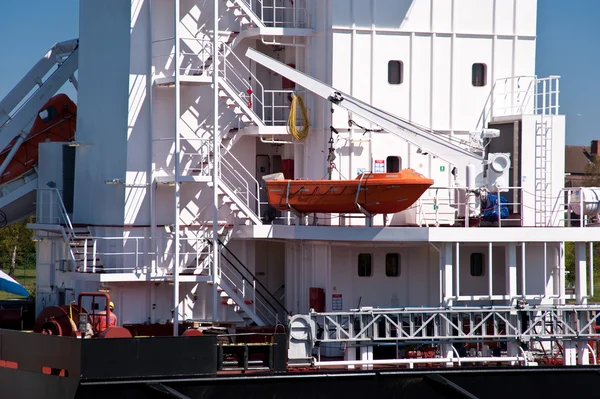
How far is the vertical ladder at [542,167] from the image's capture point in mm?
27156

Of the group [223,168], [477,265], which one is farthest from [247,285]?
[477,265]

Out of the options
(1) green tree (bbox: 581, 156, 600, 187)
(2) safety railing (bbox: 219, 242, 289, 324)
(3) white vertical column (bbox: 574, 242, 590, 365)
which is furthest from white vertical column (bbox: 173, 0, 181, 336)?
(1) green tree (bbox: 581, 156, 600, 187)

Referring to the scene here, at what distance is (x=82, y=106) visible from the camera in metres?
28.7

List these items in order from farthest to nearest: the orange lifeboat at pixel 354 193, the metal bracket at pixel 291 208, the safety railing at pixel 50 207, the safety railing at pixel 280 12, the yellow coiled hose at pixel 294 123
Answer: the safety railing at pixel 50 207 < the safety railing at pixel 280 12 < the yellow coiled hose at pixel 294 123 < the metal bracket at pixel 291 208 < the orange lifeboat at pixel 354 193

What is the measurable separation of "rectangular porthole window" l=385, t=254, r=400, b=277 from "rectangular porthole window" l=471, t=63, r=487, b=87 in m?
5.42

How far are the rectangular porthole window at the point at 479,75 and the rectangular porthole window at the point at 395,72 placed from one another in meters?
2.08

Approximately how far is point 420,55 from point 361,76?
1777 millimetres

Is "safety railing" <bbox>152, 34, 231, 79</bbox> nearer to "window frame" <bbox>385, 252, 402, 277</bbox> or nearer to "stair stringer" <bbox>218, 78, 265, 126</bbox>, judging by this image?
"stair stringer" <bbox>218, 78, 265, 126</bbox>

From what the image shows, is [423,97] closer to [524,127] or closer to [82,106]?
[524,127]

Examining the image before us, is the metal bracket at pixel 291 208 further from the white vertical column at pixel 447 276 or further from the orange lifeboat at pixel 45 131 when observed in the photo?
the orange lifeboat at pixel 45 131

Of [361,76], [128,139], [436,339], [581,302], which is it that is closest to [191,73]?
[128,139]

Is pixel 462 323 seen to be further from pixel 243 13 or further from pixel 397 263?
pixel 243 13

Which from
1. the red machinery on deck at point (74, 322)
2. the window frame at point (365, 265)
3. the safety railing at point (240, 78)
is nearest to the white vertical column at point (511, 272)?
the window frame at point (365, 265)

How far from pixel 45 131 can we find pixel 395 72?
1174 centimetres
